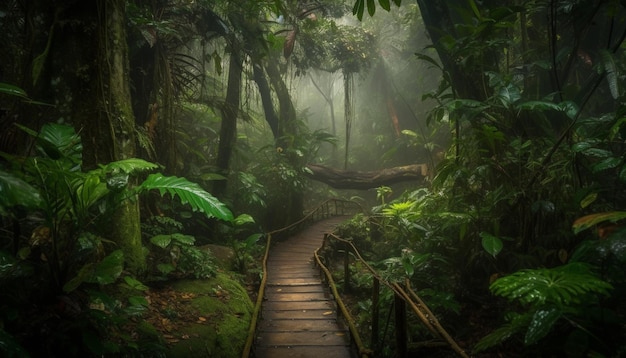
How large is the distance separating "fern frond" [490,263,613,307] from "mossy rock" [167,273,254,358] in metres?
2.92

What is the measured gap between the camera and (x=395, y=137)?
1719cm

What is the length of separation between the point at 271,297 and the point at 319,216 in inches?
343

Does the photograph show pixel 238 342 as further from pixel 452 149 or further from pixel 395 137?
pixel 395 137

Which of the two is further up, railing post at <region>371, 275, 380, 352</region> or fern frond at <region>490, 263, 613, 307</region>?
fern frond at <region>490, 263, 613, 307</region>

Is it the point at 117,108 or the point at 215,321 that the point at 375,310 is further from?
the point at 117,108

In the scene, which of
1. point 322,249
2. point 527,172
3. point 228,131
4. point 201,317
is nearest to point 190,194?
point 201,317

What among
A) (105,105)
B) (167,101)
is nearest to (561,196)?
(105,105)

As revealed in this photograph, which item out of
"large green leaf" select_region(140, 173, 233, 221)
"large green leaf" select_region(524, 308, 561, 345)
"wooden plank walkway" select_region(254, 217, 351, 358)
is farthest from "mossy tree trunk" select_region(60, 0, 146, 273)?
"large green leaf" select_region(524, 308, 561, 345)

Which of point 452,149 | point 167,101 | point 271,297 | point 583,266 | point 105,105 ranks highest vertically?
point 167,101

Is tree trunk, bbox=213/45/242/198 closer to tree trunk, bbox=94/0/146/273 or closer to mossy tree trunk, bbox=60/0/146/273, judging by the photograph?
tree trunk, bbox=94/0/146/273

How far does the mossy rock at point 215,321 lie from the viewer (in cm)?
355

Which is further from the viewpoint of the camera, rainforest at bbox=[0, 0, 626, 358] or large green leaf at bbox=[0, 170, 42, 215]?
rainforest at bbox=[0, 0, 626, 358]

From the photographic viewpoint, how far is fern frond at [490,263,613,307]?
6.29ft

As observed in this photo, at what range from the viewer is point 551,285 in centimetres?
206
